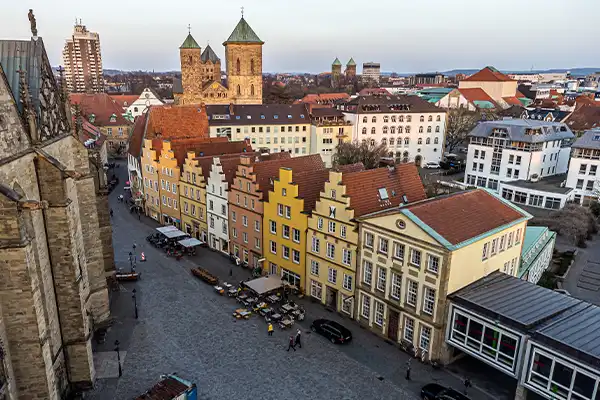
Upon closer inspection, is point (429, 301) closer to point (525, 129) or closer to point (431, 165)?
point (525, 129)

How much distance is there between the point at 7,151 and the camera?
694 inches

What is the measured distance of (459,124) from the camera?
305 ft

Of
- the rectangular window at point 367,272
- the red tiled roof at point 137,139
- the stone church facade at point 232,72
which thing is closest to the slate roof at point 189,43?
the stone church facade at point 232,72

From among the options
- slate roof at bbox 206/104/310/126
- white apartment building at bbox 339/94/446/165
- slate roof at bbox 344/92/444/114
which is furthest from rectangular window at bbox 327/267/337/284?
slate roof at bbox 344/92/444/114

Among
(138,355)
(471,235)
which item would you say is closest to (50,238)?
(138,355)

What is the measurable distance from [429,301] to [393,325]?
3.65 m

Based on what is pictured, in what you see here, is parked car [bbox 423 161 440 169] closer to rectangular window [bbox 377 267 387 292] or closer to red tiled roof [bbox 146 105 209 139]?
red tiled roof [bbox 146 105 209 139]

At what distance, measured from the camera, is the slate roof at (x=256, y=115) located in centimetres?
7700

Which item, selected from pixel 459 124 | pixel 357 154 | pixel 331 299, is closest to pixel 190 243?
pixel 331 299

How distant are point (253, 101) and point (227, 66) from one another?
9.59 meters

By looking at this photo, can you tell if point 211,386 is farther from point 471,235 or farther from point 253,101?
point 253,101

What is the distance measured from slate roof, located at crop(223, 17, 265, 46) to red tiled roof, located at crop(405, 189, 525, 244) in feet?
266

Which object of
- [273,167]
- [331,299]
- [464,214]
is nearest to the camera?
[464,214]

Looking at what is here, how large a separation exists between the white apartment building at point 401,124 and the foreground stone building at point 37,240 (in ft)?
201
